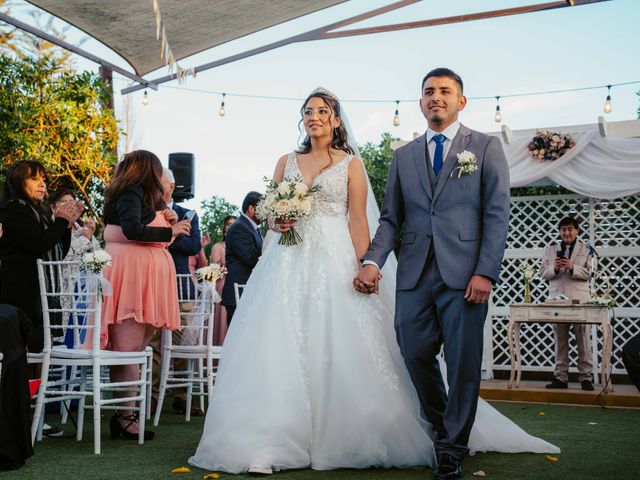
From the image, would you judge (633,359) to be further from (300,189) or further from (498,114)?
(498,114)

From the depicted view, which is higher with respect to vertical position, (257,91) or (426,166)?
(257,91)

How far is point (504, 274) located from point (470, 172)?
7.63 m

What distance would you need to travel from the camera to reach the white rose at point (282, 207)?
397 cm

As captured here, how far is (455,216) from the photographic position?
362cm

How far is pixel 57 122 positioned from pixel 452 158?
6750 millimetres

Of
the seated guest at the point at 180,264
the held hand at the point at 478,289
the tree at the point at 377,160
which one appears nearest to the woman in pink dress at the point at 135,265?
the seated guest at the point at 180,264

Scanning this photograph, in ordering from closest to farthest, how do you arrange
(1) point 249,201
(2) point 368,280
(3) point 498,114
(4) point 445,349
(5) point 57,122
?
(4) point 445,349, (2) point 368,280, (1) point 249,201, (5) point 57,122, (3) point 498,114

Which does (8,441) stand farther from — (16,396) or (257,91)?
(257,91)

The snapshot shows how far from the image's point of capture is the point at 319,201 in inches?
166

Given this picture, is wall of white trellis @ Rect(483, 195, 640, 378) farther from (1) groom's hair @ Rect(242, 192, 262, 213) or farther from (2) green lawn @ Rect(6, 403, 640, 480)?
(2) green lawn @ Rect(6, 403, 640, 480)

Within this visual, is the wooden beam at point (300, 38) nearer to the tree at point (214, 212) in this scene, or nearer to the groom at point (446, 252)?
the groom at point (446, 252)

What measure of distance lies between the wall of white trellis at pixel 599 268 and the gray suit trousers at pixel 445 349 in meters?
6.13

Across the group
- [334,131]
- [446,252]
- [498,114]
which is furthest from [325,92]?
[498,114]

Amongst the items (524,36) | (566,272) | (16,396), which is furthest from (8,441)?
(524,36)
